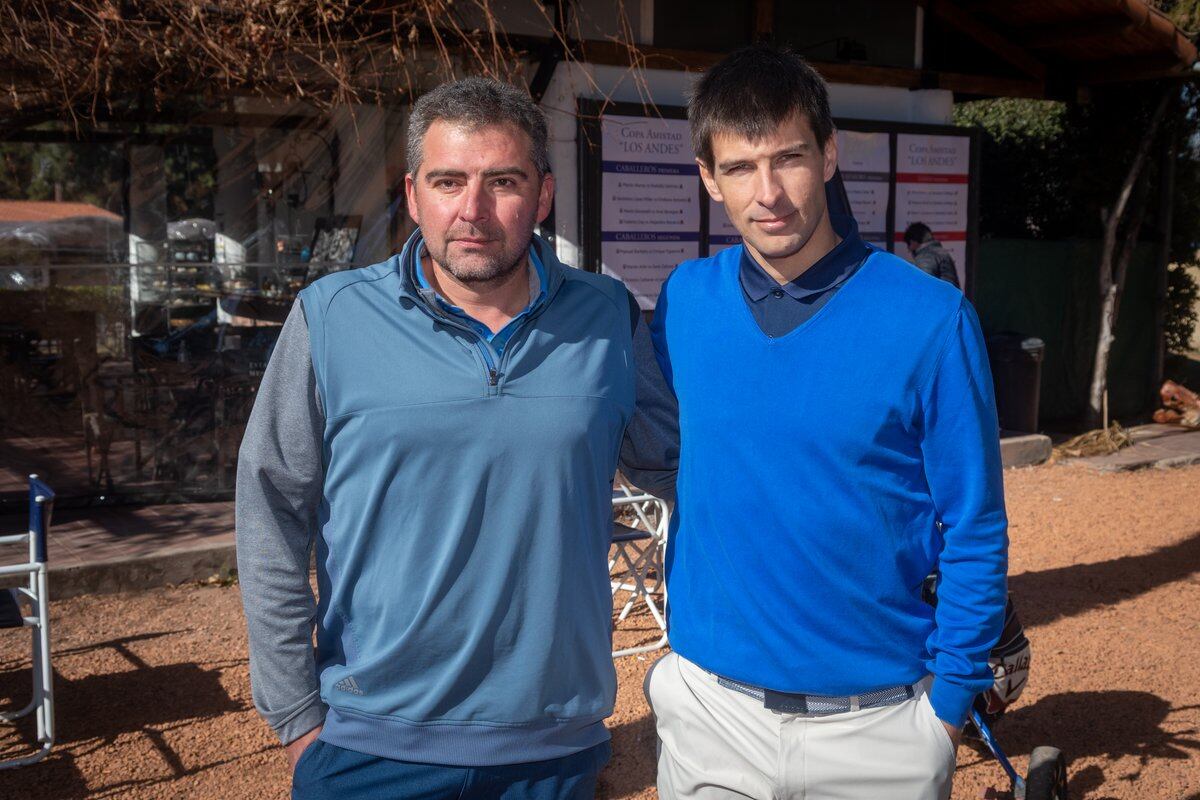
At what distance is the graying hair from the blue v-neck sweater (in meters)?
0.52

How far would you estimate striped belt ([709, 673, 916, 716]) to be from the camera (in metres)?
2.06

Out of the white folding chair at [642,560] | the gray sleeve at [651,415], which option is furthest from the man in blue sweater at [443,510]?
the white folding chair at [642,560]

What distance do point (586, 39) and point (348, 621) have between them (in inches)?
243

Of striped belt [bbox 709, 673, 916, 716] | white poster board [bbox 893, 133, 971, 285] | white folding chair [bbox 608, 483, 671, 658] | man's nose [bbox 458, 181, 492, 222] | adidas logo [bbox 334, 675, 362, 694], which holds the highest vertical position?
white poster board [bbox 893, 133, 971, 285]

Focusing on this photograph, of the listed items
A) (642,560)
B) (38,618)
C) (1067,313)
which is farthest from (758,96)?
(1067,313)

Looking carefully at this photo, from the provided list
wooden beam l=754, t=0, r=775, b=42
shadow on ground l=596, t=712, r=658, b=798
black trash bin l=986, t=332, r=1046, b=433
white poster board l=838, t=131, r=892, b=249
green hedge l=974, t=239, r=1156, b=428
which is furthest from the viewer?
green hedge l=974, t=239, r=1156, b=428

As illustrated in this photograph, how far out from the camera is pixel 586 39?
7.48m

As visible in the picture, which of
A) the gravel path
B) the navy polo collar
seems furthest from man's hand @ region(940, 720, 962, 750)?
the gravel path

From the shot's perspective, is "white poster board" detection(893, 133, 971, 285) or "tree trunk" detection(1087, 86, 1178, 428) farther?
"tree trunk" detection(1087, 86, 1178, 428)

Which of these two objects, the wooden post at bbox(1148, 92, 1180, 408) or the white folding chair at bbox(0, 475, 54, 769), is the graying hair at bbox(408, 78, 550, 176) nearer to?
the white folding chair at bbox(0, 475, 54, 769)

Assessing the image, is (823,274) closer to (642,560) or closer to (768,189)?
(768,189)

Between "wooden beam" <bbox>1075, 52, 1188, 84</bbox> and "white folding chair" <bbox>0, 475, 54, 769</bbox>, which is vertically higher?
"wooden beam" <bbox>1075, 52, 1188, 84</bbox>

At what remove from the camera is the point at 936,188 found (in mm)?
9086

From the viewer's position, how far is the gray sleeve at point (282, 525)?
1.94 m
